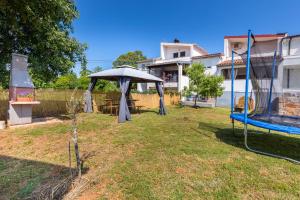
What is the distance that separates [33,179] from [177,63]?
19.9 meters

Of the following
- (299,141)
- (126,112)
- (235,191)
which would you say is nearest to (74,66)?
(126,112)

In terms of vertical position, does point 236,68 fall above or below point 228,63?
below

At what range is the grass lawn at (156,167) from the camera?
8.96ft

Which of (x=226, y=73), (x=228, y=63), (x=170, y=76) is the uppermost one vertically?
(x=228, y=63)

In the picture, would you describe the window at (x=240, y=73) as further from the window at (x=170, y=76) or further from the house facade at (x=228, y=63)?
the window at (x=170, y=76)

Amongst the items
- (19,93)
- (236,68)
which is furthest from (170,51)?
(19,93)

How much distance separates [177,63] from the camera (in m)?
21.4

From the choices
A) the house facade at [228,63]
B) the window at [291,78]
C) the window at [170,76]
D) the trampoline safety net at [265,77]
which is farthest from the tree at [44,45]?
the window at [291,78]

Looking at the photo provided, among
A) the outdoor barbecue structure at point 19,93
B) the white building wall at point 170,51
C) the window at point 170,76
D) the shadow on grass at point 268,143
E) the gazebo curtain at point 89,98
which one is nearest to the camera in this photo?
the shadow on grass at point 268,143

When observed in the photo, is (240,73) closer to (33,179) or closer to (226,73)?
(226,73)

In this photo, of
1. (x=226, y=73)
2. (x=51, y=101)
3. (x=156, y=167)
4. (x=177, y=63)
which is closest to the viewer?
(x=156, y=167)

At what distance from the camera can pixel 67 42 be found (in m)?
9.13

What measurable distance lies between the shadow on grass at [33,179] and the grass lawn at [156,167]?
0.6 inches

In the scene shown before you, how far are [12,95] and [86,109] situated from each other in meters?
4.21
